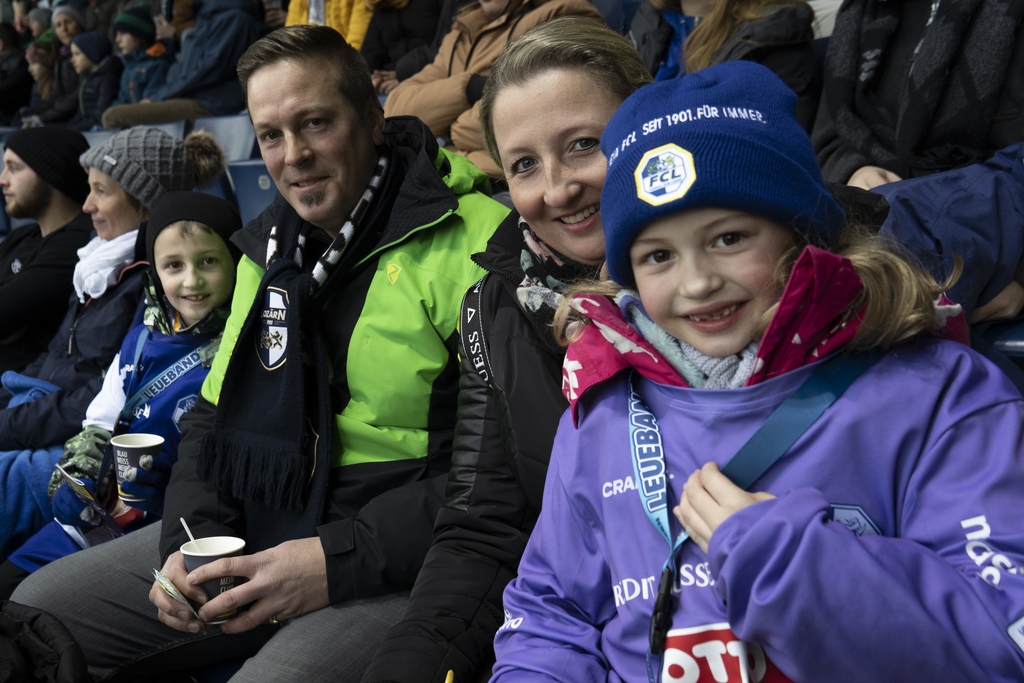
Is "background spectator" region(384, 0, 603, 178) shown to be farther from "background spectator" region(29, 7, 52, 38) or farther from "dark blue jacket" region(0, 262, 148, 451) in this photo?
"background spectator" region(29, 7, 52, 38)

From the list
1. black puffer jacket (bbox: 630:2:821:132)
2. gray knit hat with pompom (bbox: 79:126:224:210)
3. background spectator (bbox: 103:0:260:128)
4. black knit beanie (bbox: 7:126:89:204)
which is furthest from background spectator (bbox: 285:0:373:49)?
black puffer jacket (bbox: 630:2:821:132)

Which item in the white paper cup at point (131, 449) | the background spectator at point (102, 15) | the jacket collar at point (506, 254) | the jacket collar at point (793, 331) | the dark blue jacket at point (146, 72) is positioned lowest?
the white paper cup at point (131, 449)

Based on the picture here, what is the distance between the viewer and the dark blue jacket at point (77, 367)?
297cm

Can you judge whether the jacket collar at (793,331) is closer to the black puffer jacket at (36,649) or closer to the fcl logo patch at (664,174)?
the fcl logo patch at (664,174)

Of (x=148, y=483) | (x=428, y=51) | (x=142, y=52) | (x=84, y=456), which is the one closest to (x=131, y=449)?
(x=148, y=483)

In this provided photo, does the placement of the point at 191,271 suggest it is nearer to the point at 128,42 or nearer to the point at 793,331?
the point at 793,331

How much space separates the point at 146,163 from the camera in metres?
3.22

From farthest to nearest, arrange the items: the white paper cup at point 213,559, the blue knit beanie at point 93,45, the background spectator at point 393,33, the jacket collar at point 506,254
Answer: the blue knit beanie at point 93,45, the background spectator at point 393,33, the white paper cup at point 213,559, the jacket collar at point 506,254

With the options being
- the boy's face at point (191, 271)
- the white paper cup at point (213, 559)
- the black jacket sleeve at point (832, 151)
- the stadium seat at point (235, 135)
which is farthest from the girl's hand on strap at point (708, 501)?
the stadium seat at point (235, 135)

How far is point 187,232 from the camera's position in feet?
8.71

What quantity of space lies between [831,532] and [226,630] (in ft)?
4.46

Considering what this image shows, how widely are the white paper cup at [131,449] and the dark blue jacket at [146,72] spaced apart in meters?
5.93

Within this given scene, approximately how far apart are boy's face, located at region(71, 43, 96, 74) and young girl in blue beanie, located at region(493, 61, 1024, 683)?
28.5ft

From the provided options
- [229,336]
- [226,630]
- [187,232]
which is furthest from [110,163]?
[226,630]
